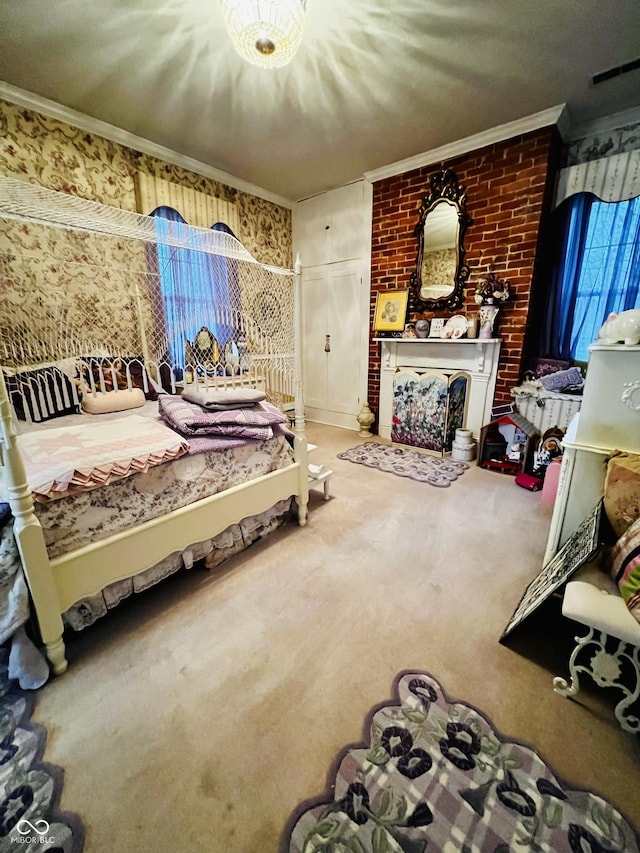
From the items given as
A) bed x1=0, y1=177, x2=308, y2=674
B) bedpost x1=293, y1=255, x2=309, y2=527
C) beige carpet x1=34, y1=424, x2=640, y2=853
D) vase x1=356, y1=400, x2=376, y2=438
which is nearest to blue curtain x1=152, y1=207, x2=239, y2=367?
bed x1=0, y1=177, x2=308, y2=674

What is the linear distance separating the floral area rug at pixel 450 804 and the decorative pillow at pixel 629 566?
20.0 inches

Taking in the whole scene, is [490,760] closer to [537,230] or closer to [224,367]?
[224,367]

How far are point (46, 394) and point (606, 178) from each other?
4.16m

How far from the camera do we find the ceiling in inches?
67.7

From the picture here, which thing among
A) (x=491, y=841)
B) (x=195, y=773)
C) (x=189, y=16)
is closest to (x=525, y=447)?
(x=491, y=841)

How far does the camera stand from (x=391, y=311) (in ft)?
12.0

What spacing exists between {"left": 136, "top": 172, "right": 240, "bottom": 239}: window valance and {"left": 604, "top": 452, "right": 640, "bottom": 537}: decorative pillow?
370 centimetres

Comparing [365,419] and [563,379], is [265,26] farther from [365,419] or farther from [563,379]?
[365,419]

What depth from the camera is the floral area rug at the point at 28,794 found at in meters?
0.81

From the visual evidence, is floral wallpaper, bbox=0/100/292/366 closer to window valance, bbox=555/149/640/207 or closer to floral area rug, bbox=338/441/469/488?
floral area rug, bbox=338/441/469/488

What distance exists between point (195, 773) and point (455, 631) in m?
1.02

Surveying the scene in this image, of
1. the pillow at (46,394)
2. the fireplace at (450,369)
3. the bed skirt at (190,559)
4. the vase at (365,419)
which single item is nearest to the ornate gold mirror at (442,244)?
the fireplace at (450,369)

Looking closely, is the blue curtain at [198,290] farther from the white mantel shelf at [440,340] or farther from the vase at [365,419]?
the vase at [365,419]

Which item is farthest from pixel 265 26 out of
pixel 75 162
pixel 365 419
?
pixel 365 419
